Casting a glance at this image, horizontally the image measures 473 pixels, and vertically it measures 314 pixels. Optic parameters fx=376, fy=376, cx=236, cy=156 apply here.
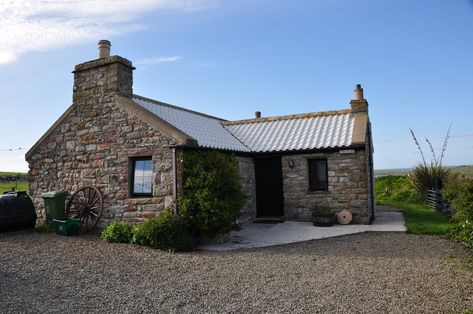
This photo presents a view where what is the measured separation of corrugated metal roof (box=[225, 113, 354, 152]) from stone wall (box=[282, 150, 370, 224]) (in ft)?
1.56

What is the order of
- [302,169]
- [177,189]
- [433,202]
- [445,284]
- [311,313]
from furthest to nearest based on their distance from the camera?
[433,202] → [302,169] → [177,189] → [445,284] → [311,313]

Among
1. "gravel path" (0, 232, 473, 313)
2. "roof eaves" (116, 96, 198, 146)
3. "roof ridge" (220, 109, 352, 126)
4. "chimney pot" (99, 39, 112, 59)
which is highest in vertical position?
"chimney pot" (99, 39, 112, 59)

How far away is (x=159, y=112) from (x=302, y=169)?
5.35 m

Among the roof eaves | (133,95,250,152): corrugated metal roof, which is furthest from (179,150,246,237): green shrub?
(133,95,250,152): corrugated metal roof

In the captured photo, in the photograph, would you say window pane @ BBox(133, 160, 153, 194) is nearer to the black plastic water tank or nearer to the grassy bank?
the black plastic water tank

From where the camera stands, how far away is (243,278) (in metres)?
6.52

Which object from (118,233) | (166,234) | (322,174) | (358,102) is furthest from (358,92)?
(118,233)

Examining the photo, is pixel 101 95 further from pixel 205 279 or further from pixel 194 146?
pixel 205 279

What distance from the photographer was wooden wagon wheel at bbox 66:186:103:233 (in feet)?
37.2

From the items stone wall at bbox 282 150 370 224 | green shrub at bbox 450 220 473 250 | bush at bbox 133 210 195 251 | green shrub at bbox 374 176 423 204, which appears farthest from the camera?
green shrub at bbox 374 176 423 204

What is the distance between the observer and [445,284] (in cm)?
584

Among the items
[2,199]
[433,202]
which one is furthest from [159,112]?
[433,202]

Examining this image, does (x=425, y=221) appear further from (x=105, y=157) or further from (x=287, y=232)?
(x=105, y=157)

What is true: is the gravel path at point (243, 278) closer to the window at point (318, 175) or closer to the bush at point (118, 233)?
the bush at point (118, 233)
